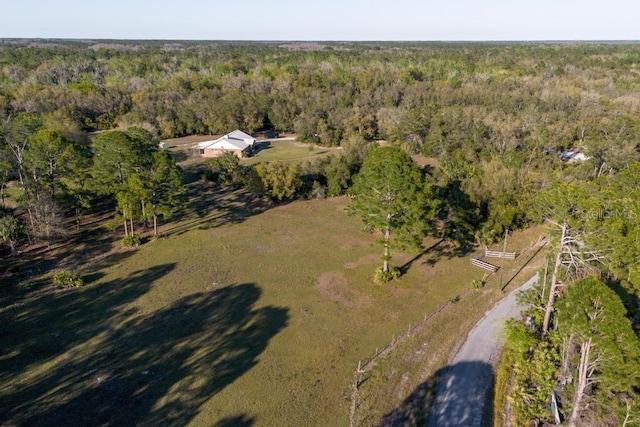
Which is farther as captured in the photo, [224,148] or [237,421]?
[224,148]

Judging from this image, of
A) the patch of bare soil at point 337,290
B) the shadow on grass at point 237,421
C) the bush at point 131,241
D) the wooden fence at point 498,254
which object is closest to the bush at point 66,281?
the bush at point 131,241

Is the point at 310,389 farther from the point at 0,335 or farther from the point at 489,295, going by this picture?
the point at 0,335

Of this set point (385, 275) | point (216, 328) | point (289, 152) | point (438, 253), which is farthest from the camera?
point (289, 152)

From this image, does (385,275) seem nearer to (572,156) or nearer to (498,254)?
(498,254)

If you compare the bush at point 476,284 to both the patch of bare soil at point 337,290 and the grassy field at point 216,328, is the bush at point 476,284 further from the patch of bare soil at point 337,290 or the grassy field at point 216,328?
the patch of bare soil at point 337,290

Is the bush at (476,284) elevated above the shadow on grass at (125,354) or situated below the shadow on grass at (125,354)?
above

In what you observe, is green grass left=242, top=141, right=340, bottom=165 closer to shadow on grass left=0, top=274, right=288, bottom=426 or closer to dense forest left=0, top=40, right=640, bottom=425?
dense forest left=0, top=40, right=640, bottom=425

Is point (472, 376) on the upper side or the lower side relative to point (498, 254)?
lower

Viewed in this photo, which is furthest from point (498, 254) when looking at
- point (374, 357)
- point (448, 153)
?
point (448, 153)
